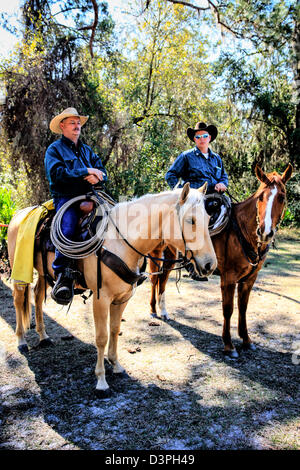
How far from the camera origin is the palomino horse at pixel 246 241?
11.7 feet

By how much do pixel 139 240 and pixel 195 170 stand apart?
202 cm

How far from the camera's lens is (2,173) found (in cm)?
1023

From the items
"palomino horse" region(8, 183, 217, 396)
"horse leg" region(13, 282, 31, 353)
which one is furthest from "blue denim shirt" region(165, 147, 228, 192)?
"horse leg" region(13, 282, 31, 353)

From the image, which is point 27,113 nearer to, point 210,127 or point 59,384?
point 210,127

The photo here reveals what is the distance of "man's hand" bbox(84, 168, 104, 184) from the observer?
125 inches

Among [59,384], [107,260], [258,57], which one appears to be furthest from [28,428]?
[258,57]

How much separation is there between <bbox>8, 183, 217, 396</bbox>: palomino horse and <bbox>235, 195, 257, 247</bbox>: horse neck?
1.24m

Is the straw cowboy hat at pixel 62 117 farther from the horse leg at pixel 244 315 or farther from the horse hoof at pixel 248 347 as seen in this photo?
the horse hoof at pixel 248 347

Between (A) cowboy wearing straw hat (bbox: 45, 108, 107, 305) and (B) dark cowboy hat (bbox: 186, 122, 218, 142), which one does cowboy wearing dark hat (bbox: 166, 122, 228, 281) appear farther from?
(A) cowboy wearing straw hat (bbox: 45, 108, 107, 305)

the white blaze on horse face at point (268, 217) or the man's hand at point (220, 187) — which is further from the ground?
the man's hand at point (220, 187)

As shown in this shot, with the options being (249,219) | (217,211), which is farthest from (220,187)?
(249,219)

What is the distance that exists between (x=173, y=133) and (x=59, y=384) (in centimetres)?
1080

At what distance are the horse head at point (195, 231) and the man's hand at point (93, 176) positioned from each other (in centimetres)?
95

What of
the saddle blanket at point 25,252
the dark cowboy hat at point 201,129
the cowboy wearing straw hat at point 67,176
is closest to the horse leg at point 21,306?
the saddle blanket at point 25,252
